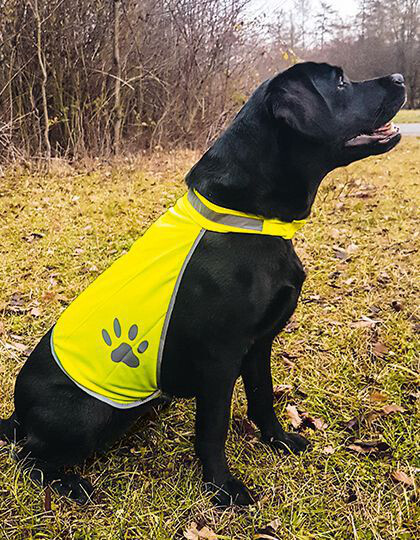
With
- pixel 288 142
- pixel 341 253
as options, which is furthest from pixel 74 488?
pixel 341 253

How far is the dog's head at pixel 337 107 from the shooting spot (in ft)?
5.82

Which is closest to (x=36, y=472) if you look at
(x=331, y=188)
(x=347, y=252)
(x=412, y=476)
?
(x=412, y=476)

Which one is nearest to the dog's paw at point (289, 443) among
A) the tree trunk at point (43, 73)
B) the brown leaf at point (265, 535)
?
the brown leaf at point (265, 535)

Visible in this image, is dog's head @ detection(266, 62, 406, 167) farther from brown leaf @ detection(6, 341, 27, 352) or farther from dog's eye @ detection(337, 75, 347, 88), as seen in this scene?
brown leaf @ detection(6, 341, 27, 352)

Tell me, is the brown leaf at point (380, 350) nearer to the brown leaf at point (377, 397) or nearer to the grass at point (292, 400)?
the grass at point (292, 400)

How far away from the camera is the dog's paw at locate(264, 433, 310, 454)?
222 centimetres

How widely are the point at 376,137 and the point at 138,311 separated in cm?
116

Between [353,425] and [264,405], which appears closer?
[264,405]

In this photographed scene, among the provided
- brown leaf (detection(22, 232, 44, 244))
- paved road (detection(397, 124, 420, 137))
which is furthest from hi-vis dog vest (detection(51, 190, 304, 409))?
paved road (detection(397, 124, 420, 137))

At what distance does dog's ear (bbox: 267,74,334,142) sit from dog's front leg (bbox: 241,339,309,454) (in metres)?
0.92

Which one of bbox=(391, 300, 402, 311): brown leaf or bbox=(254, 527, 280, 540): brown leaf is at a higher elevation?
bbox=(254, 527, 280, 540): brown leaf

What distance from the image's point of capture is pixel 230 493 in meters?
1.95

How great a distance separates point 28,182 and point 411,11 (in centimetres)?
2702

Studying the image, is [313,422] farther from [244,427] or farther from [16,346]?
[16,346]
